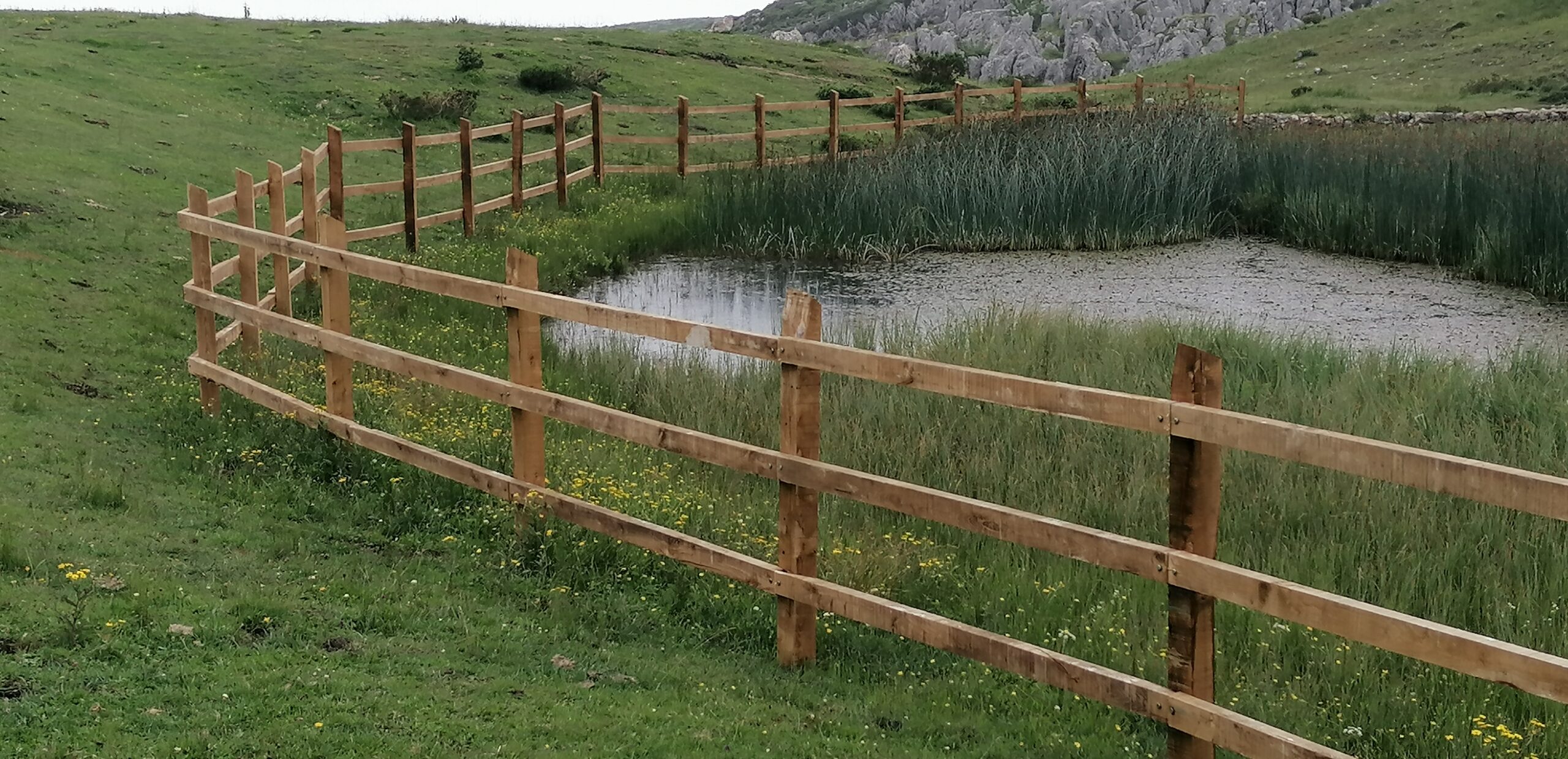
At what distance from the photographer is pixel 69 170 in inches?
642

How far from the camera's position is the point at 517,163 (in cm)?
1905

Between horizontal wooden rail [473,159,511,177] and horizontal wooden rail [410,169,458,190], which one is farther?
horizontal wooden rail [473,159,511,177]

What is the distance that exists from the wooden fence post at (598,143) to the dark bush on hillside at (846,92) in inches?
528

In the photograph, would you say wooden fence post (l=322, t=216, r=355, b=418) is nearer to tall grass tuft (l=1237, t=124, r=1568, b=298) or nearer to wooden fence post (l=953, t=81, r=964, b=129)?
tall grass tuft (l=1237, t=124, r=1568, b=298)

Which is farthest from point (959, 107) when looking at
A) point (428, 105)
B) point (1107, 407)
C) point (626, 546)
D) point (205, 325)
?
point (1107, 407)

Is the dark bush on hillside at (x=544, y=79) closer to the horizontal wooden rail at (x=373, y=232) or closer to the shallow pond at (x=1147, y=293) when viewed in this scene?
the shallow pond at (x=1147, y=293)

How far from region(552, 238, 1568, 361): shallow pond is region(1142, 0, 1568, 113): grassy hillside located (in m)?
22.2

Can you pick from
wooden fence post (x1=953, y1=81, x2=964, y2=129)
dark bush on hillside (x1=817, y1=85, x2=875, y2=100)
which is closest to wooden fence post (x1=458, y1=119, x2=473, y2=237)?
wooden fence post (x1=953, y1=81, x2=964, y2=129)

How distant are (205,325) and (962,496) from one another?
5.69 metres

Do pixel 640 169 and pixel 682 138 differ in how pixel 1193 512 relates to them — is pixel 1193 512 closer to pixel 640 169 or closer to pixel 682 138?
pixel 640 169

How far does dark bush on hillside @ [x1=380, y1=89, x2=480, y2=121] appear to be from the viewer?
2509 cm

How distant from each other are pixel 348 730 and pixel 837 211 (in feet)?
51.2

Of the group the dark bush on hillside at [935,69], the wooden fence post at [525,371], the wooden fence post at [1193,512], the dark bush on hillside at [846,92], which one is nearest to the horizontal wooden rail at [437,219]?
the wooden fence post at [525,371]

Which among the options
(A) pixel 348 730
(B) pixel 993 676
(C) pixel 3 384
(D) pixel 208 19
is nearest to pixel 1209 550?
(B) pixel 993 676
